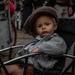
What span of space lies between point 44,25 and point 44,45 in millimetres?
288

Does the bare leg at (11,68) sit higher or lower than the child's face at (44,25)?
lower

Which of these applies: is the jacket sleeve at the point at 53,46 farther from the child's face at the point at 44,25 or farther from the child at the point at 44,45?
the child's face at the point at 44,25

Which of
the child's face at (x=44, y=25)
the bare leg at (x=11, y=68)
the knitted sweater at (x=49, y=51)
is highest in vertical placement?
the child's face at (x=44, y=25)

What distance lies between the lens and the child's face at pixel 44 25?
3.95 metres

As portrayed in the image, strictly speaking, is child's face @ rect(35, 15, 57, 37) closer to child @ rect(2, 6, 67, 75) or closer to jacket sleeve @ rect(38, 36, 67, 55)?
child @ rect(2, 6, 67, 75)

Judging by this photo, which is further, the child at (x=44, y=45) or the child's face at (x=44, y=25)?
the child's face at (x=44, y=25)

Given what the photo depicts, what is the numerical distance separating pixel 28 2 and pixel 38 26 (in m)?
6.62

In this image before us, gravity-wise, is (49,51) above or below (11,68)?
above

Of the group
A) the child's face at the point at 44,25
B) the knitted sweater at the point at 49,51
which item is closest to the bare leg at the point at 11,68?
the knitted sweater at the point at 49,51

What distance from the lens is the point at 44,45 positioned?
3.78m

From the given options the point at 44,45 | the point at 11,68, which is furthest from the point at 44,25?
the point at 11,68

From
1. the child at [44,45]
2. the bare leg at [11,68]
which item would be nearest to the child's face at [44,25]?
the child at [44,45]

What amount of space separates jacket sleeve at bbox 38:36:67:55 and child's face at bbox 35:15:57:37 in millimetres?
142

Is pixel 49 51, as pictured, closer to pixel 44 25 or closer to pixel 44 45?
pixel 44 45
